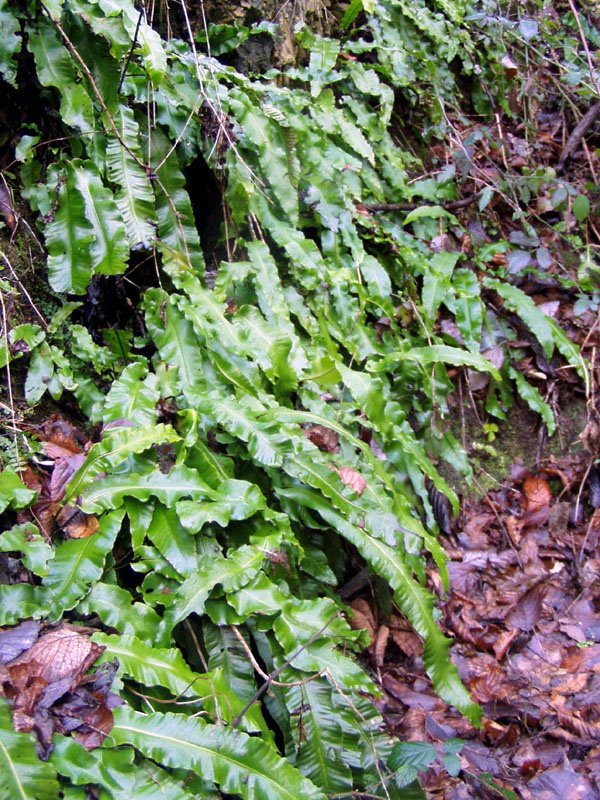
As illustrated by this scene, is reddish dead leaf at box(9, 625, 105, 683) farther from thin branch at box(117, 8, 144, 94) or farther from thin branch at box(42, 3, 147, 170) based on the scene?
thin branch at box(117, 8, 144, 94)

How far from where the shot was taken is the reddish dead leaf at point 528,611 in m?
2.62

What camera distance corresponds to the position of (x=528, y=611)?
2.66m

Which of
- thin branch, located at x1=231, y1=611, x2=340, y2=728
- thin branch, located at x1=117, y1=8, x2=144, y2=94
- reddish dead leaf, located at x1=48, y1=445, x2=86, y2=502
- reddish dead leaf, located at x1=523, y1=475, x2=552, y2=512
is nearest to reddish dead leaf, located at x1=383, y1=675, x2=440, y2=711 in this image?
thin branch, located at x1=231, y1=611, x2=340, y2=728

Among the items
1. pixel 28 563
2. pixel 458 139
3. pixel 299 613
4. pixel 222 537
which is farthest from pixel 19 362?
pixel 458 139

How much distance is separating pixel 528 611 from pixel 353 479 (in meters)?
1.13

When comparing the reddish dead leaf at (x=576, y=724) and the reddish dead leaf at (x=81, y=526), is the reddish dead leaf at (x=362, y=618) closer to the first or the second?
the reddish dead leaf at (x=576, y=724)

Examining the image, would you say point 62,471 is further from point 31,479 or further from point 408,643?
point 408,643

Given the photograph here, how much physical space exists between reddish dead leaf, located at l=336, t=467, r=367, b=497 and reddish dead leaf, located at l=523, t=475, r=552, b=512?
130 centimetres

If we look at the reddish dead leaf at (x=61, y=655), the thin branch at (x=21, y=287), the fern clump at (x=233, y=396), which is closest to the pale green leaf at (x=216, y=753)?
the fern clump at (x=233, y=396)

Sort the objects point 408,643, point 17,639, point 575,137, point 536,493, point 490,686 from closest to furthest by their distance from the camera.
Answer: point 17,639
point 490,686
point 408,643
point 536,493
point 575,137

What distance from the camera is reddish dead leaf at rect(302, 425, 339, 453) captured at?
2.44 m

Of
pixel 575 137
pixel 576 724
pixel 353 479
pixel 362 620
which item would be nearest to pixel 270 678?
pixel 353 479

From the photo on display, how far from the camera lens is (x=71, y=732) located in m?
1.42

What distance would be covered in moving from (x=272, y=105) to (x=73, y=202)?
1.07 m
